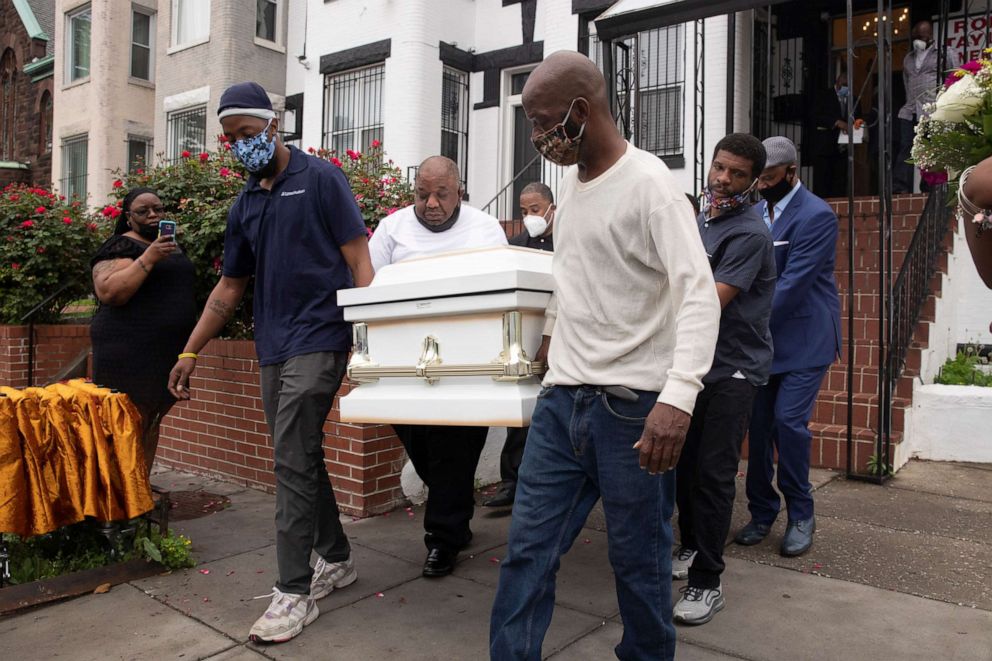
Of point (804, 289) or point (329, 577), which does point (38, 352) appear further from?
point (804, 289)

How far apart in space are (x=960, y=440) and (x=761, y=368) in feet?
11.2

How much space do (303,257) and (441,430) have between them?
102 centimetres

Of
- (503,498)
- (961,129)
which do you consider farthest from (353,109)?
(961,129)

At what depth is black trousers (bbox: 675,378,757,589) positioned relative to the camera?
3359 millimetres

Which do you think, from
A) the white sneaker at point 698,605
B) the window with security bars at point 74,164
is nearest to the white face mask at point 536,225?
the white sneaker at point 698,605

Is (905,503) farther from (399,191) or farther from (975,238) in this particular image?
(399,191)

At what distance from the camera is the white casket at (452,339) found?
268 cm

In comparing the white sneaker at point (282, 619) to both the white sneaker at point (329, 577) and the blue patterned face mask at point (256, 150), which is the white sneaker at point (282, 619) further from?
the blue patterned face mask at point (256, 150)

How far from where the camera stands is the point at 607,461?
7.59ft

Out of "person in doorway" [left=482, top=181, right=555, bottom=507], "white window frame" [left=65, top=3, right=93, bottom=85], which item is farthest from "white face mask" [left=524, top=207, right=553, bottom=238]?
"white window frame" [left=65, top=3, right=93, bottom=85]

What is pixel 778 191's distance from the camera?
4.25 m

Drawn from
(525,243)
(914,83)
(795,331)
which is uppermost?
(914,83)

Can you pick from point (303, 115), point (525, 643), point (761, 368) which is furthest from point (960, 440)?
point (303, 115)

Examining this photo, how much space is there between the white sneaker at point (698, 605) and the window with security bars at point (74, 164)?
19.5 metres
